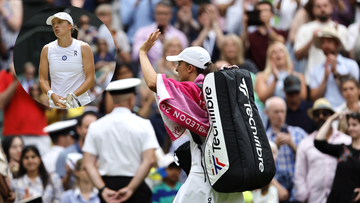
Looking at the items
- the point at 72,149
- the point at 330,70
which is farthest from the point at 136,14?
the point at 330,70

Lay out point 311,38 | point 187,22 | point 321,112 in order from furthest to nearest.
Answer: point 187,22 < point 311,38 < point 321,112

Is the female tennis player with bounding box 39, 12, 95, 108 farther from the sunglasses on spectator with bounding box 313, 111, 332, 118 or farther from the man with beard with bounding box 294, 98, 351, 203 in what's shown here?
the sunglasses on spectator with bounding box 313, 111, 332, 118

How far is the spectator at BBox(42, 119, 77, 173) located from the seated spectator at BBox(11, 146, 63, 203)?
25.1 inches

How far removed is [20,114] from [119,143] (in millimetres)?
2961

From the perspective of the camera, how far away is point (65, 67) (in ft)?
12.5

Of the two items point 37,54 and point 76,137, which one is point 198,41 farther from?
point 37,54

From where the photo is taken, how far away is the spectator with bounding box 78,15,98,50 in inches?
154

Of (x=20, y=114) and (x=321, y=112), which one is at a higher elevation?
(x=20, y=114)

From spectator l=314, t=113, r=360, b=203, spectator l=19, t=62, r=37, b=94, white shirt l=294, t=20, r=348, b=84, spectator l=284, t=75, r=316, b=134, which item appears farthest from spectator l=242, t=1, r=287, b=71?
spectator l=19, t=62, r=37, b=94

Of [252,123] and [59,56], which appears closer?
[59,56]

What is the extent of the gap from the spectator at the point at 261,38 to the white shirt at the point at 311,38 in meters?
0.31

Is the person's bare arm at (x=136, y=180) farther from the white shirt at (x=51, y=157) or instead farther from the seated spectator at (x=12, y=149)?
the seated spectator at (x=12, y=149)

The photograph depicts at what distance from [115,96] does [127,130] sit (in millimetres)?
452

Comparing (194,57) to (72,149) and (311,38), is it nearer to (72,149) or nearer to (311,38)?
(72,149)
